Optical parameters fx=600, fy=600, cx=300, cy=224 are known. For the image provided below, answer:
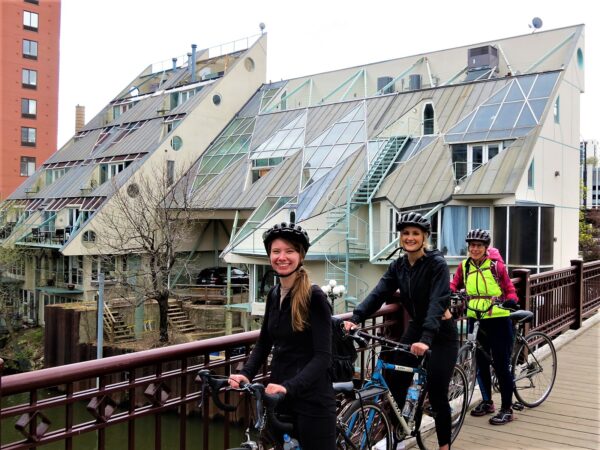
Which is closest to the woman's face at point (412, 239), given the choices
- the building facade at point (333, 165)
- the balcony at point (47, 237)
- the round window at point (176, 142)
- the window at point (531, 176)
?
the building facade at point (333, 165)

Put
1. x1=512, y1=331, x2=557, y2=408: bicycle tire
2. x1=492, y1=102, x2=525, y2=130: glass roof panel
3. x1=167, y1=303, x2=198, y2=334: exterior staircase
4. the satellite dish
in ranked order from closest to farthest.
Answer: x1=512, y1=331, x2=557, y2=408: bicycle tire, x1=492, y1=102, x2=525, y2=130: glass roof panel, x1=167, y1=303, x2=198, y2=334: exterior staircase, the satellite dish

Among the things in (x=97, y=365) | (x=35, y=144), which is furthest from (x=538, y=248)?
(x=35, y=144)

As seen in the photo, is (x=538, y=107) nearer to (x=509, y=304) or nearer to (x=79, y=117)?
(x=509, y=304)

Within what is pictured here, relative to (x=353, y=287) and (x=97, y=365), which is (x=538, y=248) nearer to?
(x=353, y=287)

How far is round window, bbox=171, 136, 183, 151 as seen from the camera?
39.5m

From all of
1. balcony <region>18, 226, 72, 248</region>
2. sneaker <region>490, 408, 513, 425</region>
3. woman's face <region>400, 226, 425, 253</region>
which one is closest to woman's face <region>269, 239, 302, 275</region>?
woman's face <region>400, 226, 425, 253</region>

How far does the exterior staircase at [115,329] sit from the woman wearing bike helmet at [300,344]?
29.0 m

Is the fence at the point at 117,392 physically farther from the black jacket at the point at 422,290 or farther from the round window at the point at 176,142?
the round window at the point at 176,142

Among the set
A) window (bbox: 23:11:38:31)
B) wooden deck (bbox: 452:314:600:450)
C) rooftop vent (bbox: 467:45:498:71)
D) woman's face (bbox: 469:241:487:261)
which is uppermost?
window (bbox: 23:11:38:31)

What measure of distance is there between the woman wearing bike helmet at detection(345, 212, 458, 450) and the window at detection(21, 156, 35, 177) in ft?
198

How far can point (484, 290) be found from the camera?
618cm

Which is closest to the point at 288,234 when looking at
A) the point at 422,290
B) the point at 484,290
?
the point at 422,290

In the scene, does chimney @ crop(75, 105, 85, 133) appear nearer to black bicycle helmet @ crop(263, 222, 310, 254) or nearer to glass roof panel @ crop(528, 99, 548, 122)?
glass roof panel @ crop(528, 99, 548, 122)

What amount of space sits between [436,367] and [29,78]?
62.1 meters
